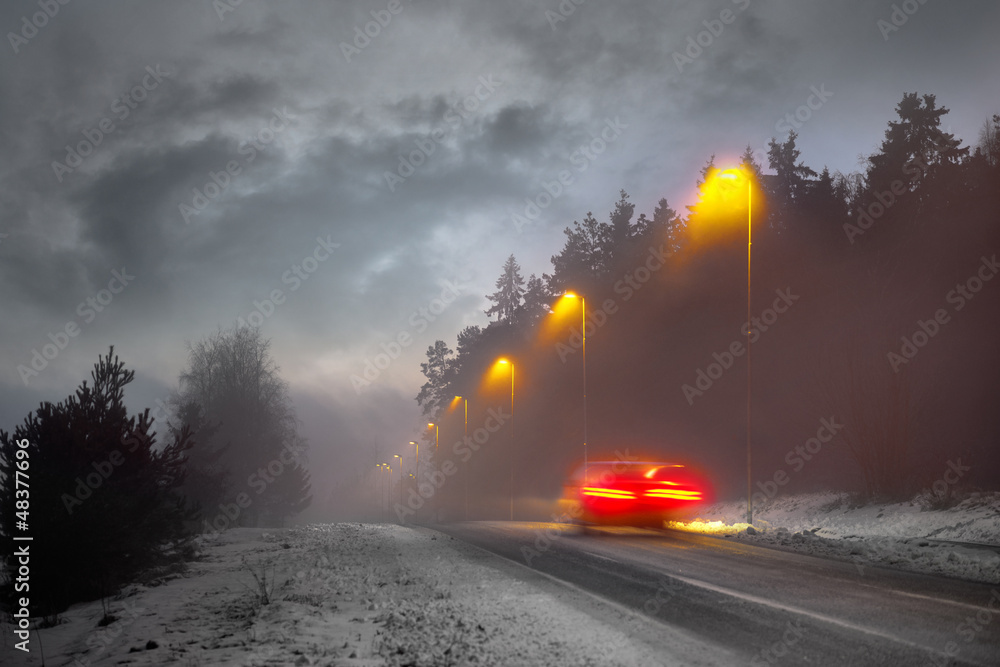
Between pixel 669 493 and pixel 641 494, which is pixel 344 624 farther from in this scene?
pixel 669 493

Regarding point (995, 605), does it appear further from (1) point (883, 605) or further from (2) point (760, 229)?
(2) point (760, 229)

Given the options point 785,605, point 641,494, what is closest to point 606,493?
point 641,494

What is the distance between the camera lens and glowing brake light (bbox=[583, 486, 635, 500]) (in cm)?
2042

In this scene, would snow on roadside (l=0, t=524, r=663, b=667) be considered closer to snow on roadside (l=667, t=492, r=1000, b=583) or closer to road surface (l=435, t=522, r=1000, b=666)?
road surface (l=435, t=522, r=1000, b=666)

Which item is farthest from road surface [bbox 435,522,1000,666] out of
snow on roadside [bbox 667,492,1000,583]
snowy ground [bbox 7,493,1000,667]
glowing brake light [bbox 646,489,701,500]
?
glowing brake light [bbox 646,489,701,500]

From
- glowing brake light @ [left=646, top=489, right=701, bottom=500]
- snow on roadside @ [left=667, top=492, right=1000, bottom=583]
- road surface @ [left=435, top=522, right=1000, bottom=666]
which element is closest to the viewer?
road surface @ [left=435, top=522, right=1000, bottom=666]

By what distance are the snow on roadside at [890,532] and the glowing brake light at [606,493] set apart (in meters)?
1.77

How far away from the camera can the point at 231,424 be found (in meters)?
55.6

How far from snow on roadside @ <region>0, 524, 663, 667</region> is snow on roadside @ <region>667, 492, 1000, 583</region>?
19.6 ft

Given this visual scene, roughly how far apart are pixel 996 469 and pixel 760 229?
1771cm

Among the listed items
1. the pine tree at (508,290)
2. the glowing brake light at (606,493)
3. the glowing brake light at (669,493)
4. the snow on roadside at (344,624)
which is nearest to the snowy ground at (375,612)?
the snow on roadside at (344,624)

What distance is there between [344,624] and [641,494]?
45.5 ft

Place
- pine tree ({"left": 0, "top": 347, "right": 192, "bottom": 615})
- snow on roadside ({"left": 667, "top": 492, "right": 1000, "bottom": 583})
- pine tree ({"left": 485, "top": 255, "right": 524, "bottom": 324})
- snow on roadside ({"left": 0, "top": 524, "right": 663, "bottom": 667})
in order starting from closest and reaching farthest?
1. snow on roadside ({"left": 0, "top": 524, "right": 663, "bottom": 667})
2. snow on roadside ({"left": 667, "top": 492, "right": 1000, "bottom": 583})
3. pine tree ({"left": 0, "top": 347, "right": 192, "bottom": 615})
4. pine tree ({"left": 485, "top": 255, "right": 524, "bottom": 324})

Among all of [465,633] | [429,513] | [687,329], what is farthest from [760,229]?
[429,513]
